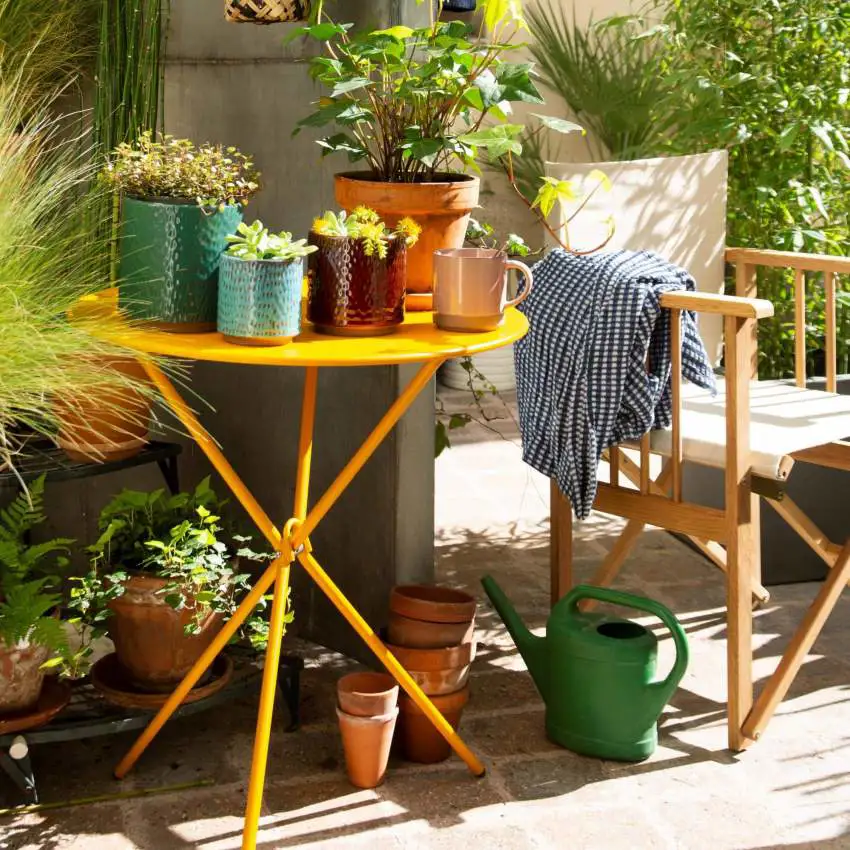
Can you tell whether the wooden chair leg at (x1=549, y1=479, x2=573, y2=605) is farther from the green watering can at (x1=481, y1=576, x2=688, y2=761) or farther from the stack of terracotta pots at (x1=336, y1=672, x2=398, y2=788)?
the stack of terracotta pots at (x1=336, y1=672, x2=398, y2=788)

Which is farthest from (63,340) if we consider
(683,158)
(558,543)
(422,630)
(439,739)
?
(683,158)

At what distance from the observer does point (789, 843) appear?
248cm

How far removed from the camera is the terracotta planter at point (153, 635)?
2.63m

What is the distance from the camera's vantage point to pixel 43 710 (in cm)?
259

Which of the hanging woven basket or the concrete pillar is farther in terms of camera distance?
the concrete pillar

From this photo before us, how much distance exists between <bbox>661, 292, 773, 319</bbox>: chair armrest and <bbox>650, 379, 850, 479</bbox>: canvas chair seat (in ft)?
0.99

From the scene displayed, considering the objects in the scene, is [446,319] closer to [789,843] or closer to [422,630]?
[422,630]

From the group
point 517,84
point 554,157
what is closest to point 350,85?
point 517,84

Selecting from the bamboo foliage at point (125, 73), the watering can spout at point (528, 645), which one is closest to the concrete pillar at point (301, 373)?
the bamboo foliage at point (125, 73)

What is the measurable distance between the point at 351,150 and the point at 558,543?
1044 millimetres

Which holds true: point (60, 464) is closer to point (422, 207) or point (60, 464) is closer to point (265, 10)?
point (422, 207)

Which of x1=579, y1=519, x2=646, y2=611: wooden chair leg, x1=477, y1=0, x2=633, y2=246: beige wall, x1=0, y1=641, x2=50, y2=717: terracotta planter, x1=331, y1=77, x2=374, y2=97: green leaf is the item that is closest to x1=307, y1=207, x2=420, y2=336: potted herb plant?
x1=331, y1=77, x2=374, y2=97: green leaf

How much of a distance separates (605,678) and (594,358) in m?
0.64

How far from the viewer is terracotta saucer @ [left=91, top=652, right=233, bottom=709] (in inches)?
105
